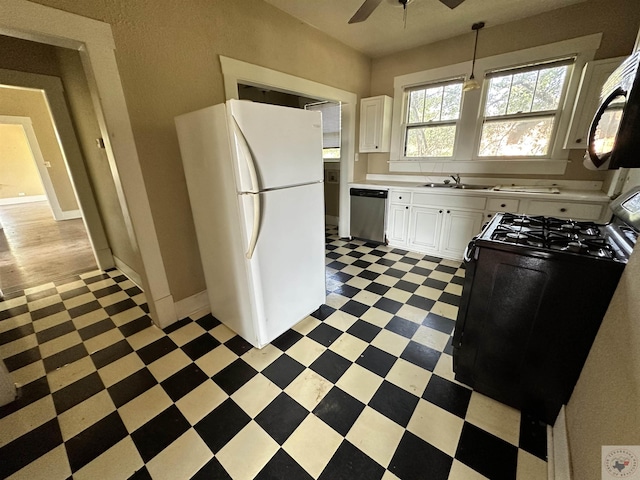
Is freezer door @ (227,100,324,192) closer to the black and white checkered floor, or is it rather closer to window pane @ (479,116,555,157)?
the black and white checkered floor

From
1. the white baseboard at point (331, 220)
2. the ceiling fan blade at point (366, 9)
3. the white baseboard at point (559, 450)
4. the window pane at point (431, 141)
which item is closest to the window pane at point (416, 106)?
the window pane at point (431, 141)

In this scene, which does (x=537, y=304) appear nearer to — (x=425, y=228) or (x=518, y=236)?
(x=518, y=236)

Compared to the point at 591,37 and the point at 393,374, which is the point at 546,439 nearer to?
the point at 393,374

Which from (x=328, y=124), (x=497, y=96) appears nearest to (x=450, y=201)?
(x=497, y=96)

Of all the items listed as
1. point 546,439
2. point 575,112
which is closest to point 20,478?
point 546,439

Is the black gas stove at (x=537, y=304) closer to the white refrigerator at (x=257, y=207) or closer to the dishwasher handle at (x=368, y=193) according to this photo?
the white refrigerator at (x=257, y=207)

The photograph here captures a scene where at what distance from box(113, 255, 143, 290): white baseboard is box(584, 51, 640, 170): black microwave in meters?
3.55

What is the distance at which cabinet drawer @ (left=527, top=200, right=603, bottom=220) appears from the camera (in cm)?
237

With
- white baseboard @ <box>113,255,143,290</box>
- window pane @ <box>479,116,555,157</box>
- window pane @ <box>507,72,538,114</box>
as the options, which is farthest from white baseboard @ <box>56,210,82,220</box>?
window pane @ <box>507,72,538,114</box>

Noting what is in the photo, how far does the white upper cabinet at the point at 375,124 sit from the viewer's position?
363 centimetres

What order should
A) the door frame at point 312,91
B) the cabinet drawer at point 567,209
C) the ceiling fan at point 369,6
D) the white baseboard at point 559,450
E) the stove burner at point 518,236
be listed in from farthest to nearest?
1. the cabinet drawer at point 567,209
2. the door frame at point 312,91
3. the ceiling fan at point 369,6
4. the stove burner at point 518,236
5. the white baseboard at point 559,450

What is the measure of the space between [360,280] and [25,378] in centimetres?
267

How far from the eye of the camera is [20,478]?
1.11 metres

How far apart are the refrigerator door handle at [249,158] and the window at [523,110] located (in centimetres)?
310
